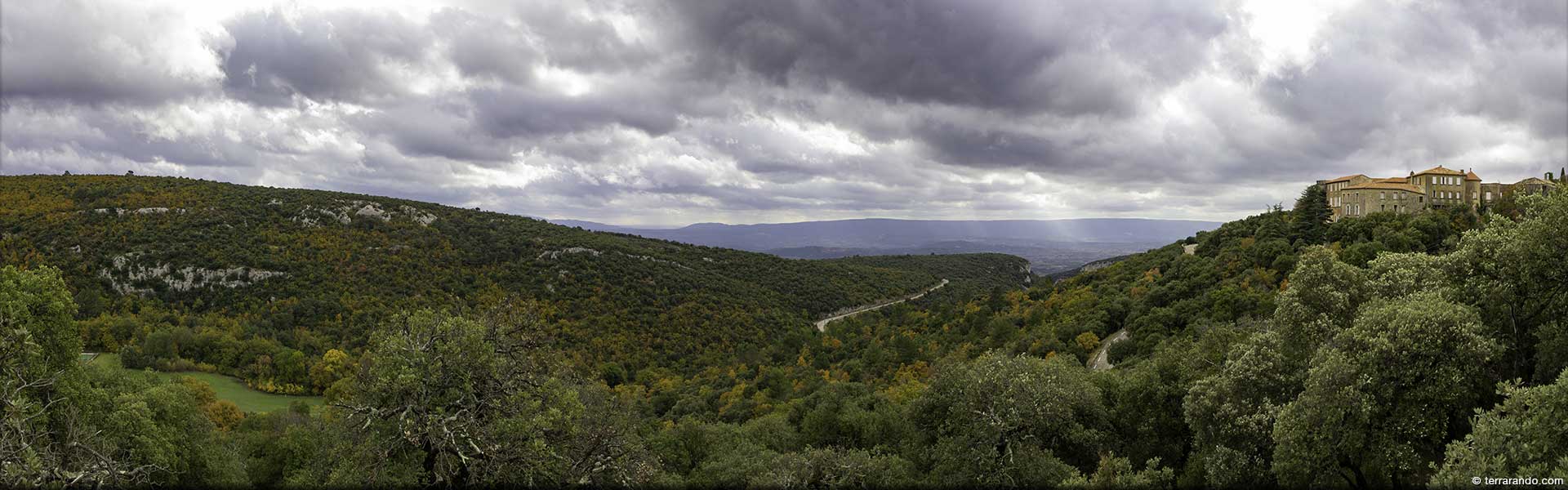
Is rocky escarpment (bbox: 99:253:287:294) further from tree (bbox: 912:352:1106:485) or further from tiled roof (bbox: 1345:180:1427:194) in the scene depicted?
tiled roof (bbox: 1345:180:1427:194)

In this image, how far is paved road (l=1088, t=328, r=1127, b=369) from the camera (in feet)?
123

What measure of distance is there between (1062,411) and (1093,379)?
531cm

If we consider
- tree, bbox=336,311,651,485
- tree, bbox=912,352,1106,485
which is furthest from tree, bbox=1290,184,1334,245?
tree, bbox=336,311,651,485

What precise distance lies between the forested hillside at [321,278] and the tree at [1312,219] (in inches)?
1965

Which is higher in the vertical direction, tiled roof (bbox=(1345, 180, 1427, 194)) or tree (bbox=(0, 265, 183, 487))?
tiled roof (bbox=(1345, 180, 1427, 194))

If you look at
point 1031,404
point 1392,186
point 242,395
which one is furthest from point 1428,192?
point 242,395

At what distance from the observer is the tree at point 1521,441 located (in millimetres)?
9336

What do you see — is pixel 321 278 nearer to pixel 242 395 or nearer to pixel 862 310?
pixel 242 395

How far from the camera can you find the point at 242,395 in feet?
165

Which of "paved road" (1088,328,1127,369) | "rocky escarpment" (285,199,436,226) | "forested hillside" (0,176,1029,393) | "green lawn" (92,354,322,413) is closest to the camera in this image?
"paved road" (1088,328,1127,369)

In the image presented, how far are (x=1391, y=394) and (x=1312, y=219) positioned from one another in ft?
168

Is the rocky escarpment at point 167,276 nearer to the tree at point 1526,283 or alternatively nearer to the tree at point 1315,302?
the tree at point 1315,302

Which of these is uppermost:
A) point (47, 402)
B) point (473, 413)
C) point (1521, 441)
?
point (1521, 441)

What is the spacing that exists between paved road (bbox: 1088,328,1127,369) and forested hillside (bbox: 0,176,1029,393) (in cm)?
3722
